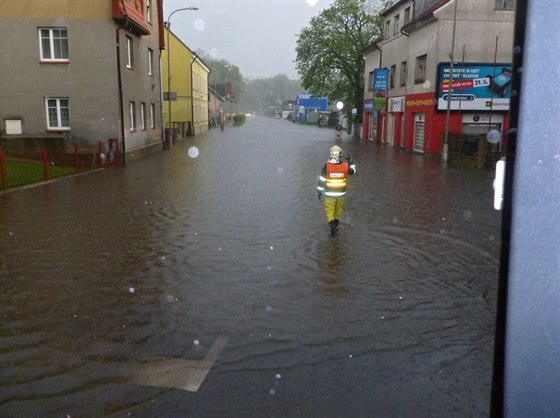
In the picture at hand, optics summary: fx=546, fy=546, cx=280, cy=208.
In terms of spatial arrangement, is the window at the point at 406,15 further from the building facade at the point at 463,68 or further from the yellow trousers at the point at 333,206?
the yellow trousers at the point at 333,206

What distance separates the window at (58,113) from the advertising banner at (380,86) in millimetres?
22198

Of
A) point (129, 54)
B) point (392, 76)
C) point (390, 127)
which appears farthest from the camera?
point (390, 127)


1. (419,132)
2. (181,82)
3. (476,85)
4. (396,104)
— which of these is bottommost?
(419,132)

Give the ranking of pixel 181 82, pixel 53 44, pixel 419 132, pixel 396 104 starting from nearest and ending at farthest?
pixel 53 44 → pixel 419 132 → pixel 396 104 → pixel 181 82

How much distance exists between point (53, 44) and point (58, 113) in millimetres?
2941

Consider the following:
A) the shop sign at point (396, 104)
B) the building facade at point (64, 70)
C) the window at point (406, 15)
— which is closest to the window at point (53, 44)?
the building facade at point (64, 70)

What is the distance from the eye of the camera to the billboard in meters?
27.6

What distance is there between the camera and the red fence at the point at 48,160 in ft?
56.8

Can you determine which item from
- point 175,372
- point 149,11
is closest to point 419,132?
point 149,11

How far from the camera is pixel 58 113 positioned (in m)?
24.2

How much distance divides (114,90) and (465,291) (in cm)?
2067

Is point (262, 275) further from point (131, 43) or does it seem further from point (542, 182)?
point (131, 43)

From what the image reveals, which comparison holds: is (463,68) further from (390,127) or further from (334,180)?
(334,180)

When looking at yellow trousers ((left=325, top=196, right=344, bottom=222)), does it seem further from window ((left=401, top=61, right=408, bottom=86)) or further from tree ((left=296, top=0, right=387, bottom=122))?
tree ((left=296, top=0, right=387, bottom=122))
